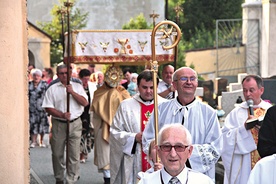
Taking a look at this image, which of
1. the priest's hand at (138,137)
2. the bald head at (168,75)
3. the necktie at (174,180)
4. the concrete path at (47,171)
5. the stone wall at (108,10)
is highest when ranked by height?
the stone wall at (108,10)

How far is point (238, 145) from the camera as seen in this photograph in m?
11.0

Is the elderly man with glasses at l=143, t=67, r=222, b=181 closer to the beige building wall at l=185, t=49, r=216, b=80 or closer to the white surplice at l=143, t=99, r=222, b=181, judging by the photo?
the white surplice at l=143, t=99, r=222, b=181

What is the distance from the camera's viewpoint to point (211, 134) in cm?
939

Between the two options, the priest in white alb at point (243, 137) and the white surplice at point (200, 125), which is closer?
the white surplice at point (200, 125)

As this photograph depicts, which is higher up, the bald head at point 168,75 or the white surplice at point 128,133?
the bald head at point 168,75

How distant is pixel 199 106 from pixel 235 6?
A: 50.8m

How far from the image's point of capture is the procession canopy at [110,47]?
47.3 ft

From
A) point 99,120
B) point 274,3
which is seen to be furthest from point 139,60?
point 274,3

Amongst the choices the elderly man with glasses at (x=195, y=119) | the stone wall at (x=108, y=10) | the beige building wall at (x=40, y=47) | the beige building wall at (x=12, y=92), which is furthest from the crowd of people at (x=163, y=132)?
the stone wall at (x=108, y=10)

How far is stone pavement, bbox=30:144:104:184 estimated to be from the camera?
15.5 m

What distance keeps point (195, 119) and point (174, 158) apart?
114 inches

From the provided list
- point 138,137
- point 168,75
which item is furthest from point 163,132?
point 168,75

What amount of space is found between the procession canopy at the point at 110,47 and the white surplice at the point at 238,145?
3.41 m

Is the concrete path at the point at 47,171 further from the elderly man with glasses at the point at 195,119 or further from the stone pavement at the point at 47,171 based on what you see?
the elderly man with glasses at the point at 195,119
